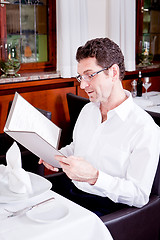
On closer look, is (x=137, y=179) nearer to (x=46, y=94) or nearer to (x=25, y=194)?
(x=25, y=194)

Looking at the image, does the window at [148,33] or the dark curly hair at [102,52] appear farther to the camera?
the window at [148,33]

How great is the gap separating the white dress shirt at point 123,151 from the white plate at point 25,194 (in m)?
0.21

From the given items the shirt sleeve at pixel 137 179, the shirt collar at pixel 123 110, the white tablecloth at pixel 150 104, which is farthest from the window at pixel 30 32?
the shirt sleeve at pixel 137 179

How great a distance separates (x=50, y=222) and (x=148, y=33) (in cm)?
376

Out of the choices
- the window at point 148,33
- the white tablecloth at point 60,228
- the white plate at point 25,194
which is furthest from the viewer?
the window at point 148,33

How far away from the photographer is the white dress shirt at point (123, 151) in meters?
1.43

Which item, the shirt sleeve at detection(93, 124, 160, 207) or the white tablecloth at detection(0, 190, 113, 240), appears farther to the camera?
the shirt sleeve at detection(93, 124, 160, 207)

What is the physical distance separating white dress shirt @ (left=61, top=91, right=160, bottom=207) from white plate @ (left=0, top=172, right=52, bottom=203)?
206mm

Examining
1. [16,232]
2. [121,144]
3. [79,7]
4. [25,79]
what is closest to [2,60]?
[25,79]

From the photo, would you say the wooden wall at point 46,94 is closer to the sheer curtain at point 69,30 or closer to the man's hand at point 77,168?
the sheer curtain at point 69,30

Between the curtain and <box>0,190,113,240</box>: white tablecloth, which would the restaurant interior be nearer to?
the curtain

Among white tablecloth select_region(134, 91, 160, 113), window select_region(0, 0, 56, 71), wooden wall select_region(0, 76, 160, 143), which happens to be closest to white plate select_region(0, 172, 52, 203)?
wooden wall select_region(0, 76, 160, 143)

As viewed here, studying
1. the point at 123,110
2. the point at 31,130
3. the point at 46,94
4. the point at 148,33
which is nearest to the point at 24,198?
the point at 31,130

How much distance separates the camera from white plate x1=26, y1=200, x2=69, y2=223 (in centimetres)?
→ 119
